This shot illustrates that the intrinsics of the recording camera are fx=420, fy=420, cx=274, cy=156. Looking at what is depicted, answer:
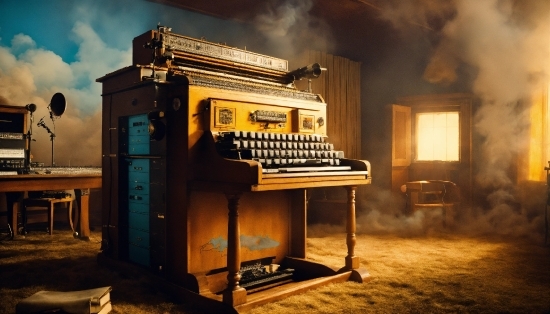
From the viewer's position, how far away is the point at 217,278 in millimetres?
3371

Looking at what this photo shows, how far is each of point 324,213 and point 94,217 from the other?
3870mm

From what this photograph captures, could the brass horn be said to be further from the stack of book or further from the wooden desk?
the wooden desk

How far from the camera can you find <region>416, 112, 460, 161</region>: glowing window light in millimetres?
8164

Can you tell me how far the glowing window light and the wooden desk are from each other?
19.5ft

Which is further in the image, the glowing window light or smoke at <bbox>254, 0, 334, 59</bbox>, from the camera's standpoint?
the glowing window light

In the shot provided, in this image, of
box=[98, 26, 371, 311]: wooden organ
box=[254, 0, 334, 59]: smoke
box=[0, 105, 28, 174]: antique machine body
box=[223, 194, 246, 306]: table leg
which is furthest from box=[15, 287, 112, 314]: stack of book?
box=[254, 0, 334, 59]: smoke

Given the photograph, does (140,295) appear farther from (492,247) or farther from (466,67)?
(466,67)

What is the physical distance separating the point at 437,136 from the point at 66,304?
24.4 feet

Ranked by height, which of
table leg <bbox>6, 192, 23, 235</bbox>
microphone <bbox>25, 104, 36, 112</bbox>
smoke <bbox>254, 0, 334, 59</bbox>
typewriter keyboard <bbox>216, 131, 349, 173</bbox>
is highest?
smoke <bbox>254, 0, 334, 59</bbox>

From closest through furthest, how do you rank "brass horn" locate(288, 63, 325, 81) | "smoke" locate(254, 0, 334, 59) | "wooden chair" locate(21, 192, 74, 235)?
"brass horn" locate(288, 63, 325, 81) < "wooden chair" locate(21, 192, 74, 235) < "smoke" locate(254, 0, 334, 59)

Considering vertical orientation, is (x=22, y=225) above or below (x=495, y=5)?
below

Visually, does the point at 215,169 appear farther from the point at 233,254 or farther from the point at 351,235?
the point at 351,235

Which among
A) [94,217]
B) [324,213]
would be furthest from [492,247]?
[94,217]

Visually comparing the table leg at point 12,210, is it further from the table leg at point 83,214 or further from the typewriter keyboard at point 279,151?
the typewriter keyboard at point 279,151
